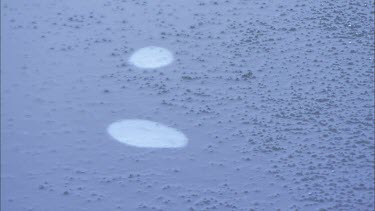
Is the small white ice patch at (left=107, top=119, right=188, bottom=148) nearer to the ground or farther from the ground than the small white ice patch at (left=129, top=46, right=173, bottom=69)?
nearer to the ground

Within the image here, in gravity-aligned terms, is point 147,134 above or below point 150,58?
below

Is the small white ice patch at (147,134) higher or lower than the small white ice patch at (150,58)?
lower

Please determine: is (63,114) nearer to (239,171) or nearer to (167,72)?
(167,72)
